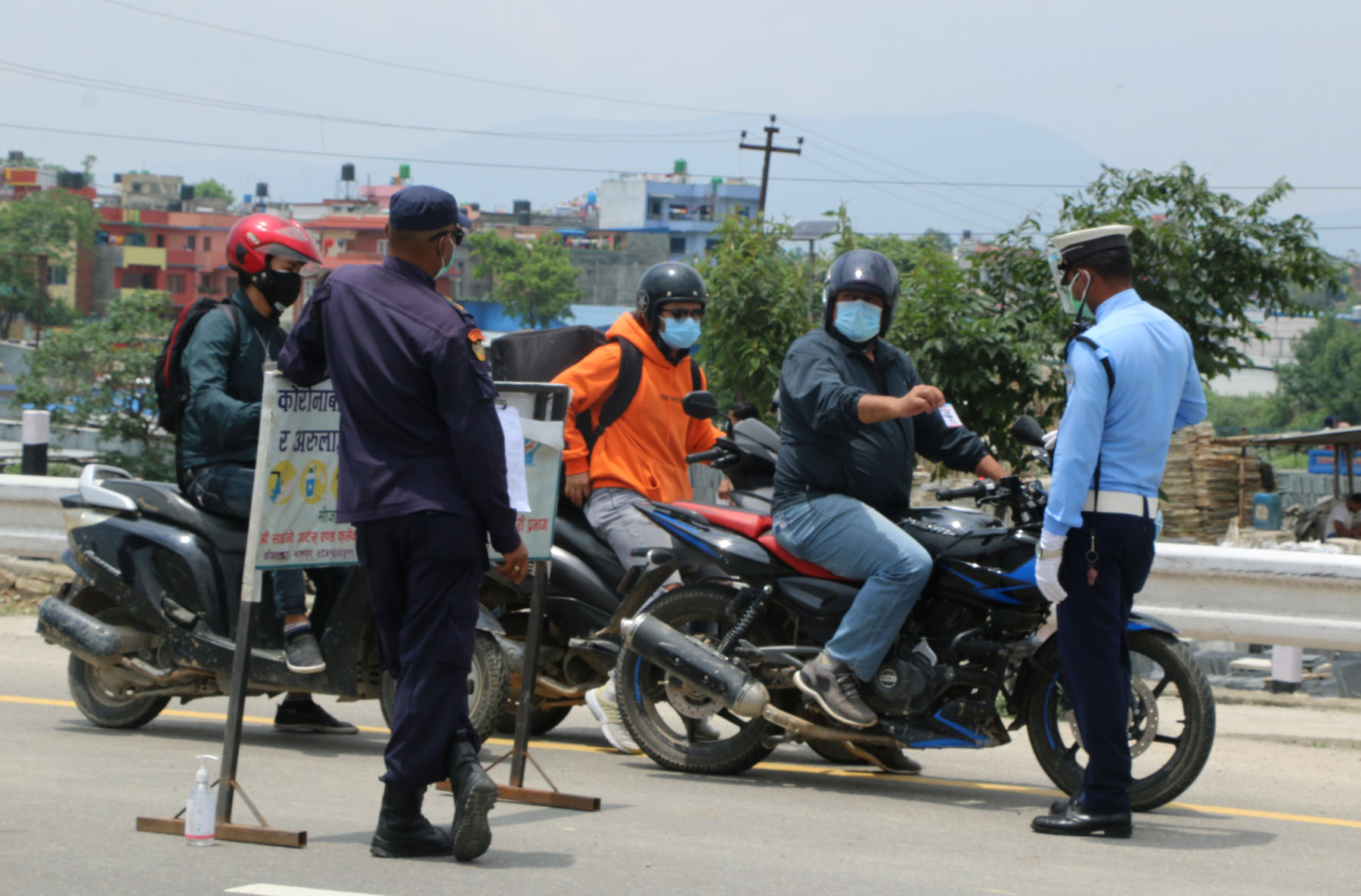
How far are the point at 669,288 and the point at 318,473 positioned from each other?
2.29 metres

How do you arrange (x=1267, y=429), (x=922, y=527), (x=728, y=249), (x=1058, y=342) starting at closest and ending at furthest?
(x=922, y=527) < (x=1058, y=342) < (x=728, y=249) < (x=1267, y=429)

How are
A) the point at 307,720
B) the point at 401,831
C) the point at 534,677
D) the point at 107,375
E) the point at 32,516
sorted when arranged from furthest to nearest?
the point at 107,375 < the point at 32,516 < the point at 307,720 < the point at 534,677 < the point at 401,831

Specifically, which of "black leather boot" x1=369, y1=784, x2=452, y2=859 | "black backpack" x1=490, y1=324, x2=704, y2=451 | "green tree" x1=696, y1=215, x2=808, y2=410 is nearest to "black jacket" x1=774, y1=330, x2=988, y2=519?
"black backpack" x1=490, y1=324, x2=704, y2=451

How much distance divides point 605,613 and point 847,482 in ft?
4.64

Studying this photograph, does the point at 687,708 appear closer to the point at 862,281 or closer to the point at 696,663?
the point at 696,663

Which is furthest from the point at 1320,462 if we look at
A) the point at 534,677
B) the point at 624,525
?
the point at 534,677

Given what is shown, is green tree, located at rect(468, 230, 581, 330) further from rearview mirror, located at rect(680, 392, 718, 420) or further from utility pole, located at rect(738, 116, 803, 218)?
rearview mirror, located at rect(680, 392, 718, 420)

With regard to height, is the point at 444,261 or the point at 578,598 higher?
the point at 444,261

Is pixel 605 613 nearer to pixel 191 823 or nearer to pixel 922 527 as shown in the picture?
pixel 922 527

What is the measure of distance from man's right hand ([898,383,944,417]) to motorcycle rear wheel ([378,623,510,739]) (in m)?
2.14

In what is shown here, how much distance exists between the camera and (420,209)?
4.64 m

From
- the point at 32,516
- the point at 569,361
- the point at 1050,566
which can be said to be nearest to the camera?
the point at 1050,566

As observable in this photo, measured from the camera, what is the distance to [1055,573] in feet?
17.1

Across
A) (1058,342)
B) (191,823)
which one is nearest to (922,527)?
(191,823)
